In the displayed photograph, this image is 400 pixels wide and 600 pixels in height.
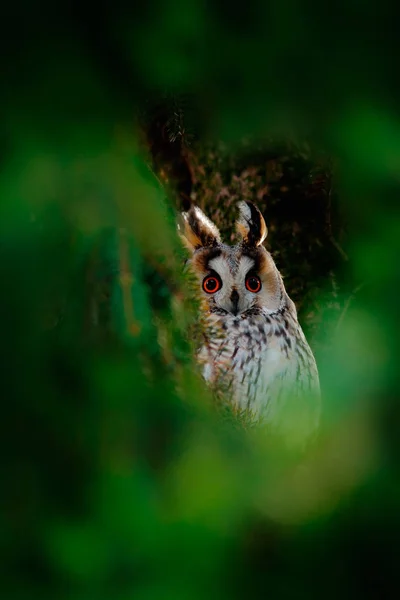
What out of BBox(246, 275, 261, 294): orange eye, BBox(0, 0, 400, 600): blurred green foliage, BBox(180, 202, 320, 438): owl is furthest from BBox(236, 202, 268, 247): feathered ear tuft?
BBox(0, 0, 400, 600): blurred green foliage

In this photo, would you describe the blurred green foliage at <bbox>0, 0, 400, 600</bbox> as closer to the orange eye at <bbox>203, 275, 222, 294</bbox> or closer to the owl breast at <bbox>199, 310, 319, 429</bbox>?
the owl breast at <bbox>199, 310, 319, 429</bbox>

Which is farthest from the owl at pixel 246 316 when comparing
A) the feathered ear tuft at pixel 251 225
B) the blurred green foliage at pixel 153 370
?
the blurred green foliage at pixel 153 370

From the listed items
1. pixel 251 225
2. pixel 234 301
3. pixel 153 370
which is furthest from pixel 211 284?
pixel 153 370

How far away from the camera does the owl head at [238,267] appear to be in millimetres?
1547

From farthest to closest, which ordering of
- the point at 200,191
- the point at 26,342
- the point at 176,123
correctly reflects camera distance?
the point at 200,191, the point at 176,123, the point at 26,342

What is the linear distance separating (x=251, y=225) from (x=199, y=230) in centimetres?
12

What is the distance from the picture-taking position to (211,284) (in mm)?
1683

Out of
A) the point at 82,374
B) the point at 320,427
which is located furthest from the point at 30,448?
the point at 320,427

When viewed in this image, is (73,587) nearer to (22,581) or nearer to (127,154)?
(22,581)

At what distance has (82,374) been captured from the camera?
37cm

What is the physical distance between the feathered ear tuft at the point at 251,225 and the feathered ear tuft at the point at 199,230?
0.06m

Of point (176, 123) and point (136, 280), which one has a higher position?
point (176, 123)

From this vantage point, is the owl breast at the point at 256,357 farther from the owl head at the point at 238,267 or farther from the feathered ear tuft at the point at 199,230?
the feathered ear tuft at the point at 199,230

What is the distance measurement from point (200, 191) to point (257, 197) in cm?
13
